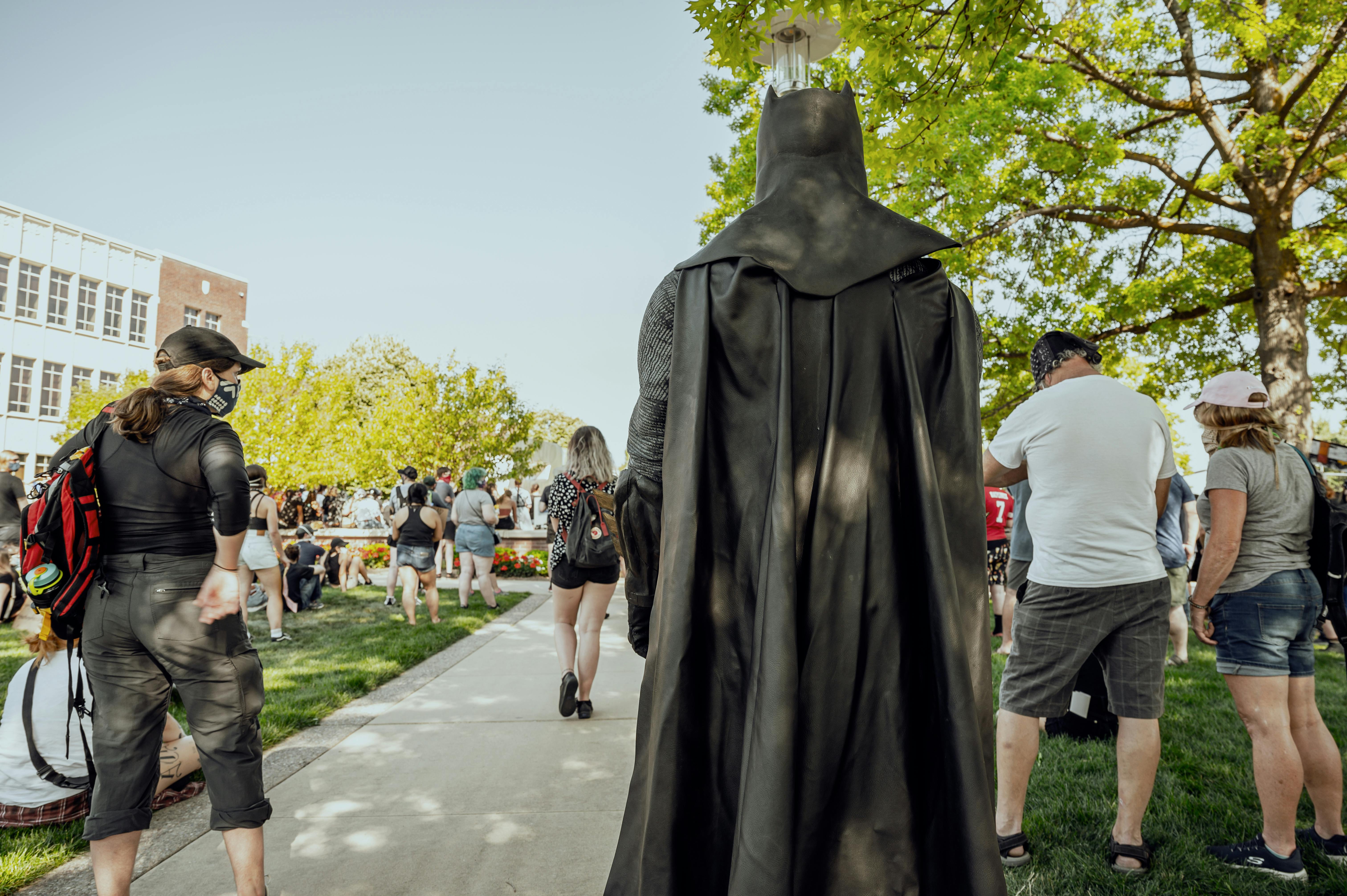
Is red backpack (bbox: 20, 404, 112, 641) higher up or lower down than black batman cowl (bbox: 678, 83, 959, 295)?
lower down

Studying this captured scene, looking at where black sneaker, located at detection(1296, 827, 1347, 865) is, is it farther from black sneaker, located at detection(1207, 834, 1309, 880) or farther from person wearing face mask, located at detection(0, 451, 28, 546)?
person wearing face mask, located at detection(0, 451, 28, 546)

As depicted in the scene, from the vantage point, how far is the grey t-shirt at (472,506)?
11172mm

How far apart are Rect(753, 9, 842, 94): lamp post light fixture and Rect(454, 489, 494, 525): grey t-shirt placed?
25.5ft

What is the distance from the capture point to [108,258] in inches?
1433

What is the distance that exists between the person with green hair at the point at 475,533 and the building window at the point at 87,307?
111ft

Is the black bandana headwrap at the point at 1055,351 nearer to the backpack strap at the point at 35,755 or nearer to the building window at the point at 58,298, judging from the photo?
the backpack strap at the point at 35,755

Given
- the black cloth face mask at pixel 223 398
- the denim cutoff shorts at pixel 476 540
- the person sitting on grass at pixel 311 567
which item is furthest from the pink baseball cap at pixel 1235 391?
the person sitting on grass at pixel 311 567

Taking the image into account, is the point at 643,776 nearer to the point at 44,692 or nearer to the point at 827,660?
the point at 827,660

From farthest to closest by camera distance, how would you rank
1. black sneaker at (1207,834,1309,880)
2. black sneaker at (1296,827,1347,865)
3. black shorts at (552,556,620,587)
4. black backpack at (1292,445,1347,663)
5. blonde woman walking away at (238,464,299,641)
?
blonde woman walking away at (238,464,299,641), black shorts at (552,556,620,587), black backpack at (1292,445,1347,663), black sneaker at (1296,827,1347,865), black sneaker at (1207,834,1309,880)

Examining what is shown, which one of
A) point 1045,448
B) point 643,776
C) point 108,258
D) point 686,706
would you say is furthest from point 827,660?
point 108,258

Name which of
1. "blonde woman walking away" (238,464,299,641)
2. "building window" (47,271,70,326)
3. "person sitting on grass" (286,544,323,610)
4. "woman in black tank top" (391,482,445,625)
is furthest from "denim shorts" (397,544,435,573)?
"building window" (47,271,70,326)

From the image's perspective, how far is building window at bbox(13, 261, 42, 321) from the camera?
32.9 metres

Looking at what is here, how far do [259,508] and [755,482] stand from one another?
788 cm

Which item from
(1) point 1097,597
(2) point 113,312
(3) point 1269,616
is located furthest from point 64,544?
(2) point 113,312
